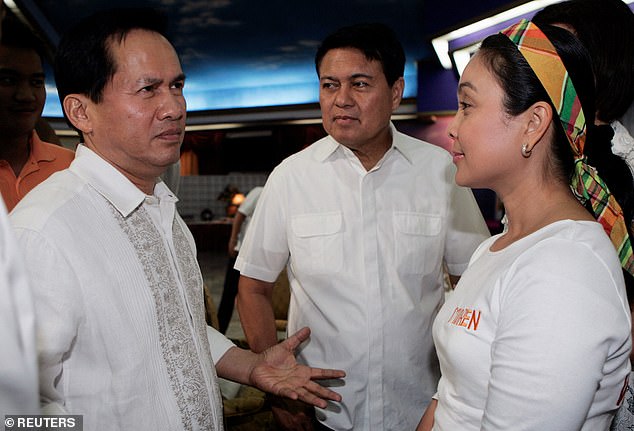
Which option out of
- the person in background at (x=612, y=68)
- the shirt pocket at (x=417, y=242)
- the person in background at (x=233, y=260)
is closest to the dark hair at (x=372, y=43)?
the shirt pocket at (x=417, y=242)

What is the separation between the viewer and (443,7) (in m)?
5.54

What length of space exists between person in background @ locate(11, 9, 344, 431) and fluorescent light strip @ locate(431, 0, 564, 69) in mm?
2829

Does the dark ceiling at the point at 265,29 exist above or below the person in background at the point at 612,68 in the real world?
above

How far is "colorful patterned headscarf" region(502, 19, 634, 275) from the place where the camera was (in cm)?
121

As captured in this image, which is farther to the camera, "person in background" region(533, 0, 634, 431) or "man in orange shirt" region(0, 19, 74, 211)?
"man in orange shirt" region(0, 19, 74, 211)

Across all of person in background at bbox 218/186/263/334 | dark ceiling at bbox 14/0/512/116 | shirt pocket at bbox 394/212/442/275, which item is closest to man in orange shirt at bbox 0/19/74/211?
shirt pocket at bbox 394/212/442/275

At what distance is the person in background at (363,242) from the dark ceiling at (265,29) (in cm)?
350

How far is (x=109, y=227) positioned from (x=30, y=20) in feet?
24.3

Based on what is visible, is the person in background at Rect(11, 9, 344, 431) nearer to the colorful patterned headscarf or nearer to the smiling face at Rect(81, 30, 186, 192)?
the smiling face at Rect(81, 30, 186, 192)

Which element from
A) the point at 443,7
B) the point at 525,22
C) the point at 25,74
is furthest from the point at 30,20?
the point at 525,22

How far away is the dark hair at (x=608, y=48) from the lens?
1.48 metres

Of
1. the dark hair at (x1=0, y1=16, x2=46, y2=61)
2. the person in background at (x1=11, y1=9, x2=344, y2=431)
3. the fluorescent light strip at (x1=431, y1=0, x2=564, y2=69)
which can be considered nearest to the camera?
the person in background at (x1=11, y1=9, x2=344, y2=431)

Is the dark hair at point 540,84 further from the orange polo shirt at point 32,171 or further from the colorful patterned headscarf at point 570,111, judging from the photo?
the orange polo shirt at point 32,171

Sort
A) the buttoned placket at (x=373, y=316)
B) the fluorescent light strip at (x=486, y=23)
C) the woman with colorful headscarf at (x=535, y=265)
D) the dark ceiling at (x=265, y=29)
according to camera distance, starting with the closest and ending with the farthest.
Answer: the woman with colorful headscarf at (x=535, y=265), the buttoned placket at (x=373, y=316), the fluorescent light strip at (x=486, y=23), the dark ceiling at (x=265, y=29)
